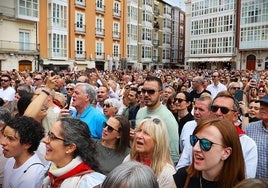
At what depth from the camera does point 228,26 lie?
4803 centimetres

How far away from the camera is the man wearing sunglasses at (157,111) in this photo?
14.3ft

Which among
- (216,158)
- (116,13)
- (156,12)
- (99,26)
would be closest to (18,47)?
(99,26)

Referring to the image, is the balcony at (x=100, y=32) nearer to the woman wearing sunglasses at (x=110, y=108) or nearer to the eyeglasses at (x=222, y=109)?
the woman wearing sunglasses at (x=110, y=108)

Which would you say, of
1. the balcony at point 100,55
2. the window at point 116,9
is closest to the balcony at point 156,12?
the window at point 116,9

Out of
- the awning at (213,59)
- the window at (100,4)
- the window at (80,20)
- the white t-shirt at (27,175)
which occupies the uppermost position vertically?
the window at (100,4)

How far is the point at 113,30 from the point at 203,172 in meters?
39.1

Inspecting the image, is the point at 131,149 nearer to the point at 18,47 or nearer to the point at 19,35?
the point at 18,47

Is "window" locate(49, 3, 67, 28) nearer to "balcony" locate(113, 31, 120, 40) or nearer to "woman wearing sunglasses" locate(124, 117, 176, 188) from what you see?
"balcony" locate(113, 31, 120, 40)

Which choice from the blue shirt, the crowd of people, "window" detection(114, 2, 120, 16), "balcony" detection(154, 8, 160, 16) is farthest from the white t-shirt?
"balcony" detection(154, 8, 160, 16)

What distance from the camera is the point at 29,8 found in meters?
29.3

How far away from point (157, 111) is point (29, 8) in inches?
1091

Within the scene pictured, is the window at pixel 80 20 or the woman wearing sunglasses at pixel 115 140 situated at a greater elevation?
the window at pixel 80 20

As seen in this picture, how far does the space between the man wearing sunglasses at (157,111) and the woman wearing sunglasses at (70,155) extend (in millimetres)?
1658

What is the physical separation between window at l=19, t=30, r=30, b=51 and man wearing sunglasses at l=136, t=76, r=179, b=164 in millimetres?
26175
